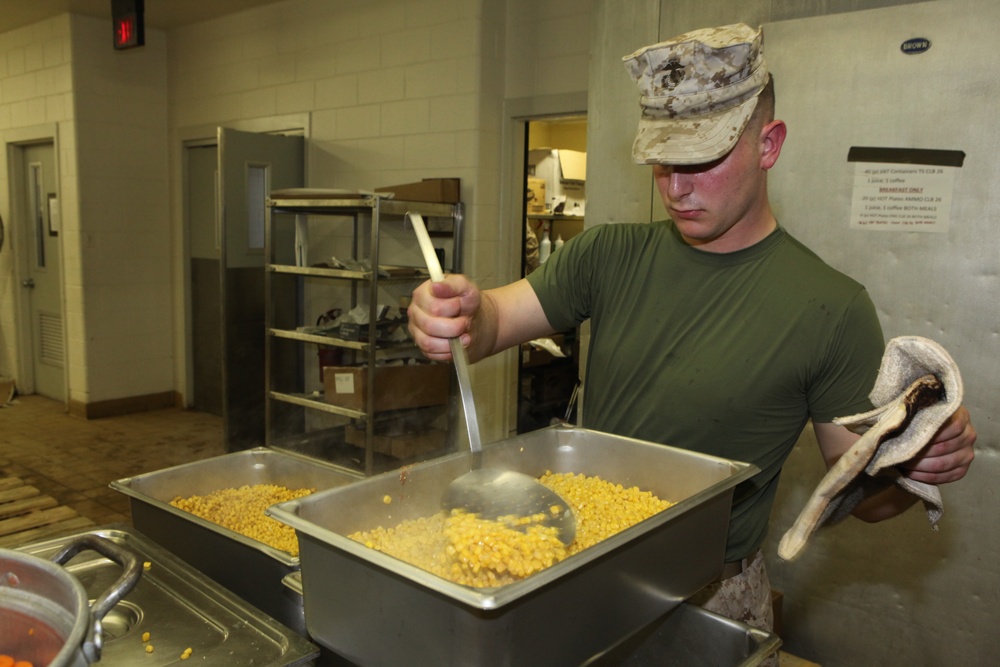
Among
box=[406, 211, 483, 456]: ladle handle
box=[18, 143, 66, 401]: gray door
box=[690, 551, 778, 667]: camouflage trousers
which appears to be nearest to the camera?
box=[406, 211, 483, 456]: ladle handle

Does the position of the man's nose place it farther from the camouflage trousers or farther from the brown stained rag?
the camouflage trousers

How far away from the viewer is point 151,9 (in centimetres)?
488

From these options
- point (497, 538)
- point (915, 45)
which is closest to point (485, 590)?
point (497, 538)

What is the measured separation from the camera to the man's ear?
1.24 metres

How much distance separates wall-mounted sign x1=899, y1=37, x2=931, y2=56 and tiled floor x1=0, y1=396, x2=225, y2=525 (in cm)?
364

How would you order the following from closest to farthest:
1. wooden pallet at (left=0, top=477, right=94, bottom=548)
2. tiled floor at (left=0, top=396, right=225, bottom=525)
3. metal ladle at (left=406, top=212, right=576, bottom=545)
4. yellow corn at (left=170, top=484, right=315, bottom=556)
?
metal ladle at (left=406, top=212, right=576, bottom=545)
yellow corn at (left=170, top=484, right=315, bottom=556)
wooden pallet at (left=0, top=477, right=94, bottom=548)
tiled floor at (left=0, top=396, right=225, bottom=525)

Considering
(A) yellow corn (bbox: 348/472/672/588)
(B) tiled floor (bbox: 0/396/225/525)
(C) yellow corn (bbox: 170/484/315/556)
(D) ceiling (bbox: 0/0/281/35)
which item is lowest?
(B) tiled floor (bbox: 0/396/225/525)

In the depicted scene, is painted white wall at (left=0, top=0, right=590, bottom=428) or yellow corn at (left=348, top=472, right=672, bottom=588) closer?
yellow corn at (left=348, top=472, right=672, bottom=588)

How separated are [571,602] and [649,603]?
0.19 m

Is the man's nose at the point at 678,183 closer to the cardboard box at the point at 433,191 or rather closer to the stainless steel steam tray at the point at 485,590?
the stainless steel steam tray at the point at 485,590

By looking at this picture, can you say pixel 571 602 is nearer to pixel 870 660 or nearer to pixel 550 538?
pixel 550 538

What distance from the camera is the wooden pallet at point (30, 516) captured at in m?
1.91

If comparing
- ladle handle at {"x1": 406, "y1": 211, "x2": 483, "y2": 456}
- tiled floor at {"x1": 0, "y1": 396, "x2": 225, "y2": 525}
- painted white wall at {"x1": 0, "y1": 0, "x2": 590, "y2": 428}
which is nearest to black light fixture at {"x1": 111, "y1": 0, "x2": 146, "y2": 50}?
painted white wall at {"x1": 0, "y1": 0, "x2": 590, "y2": 428}

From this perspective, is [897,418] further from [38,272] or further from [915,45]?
[38,272]
